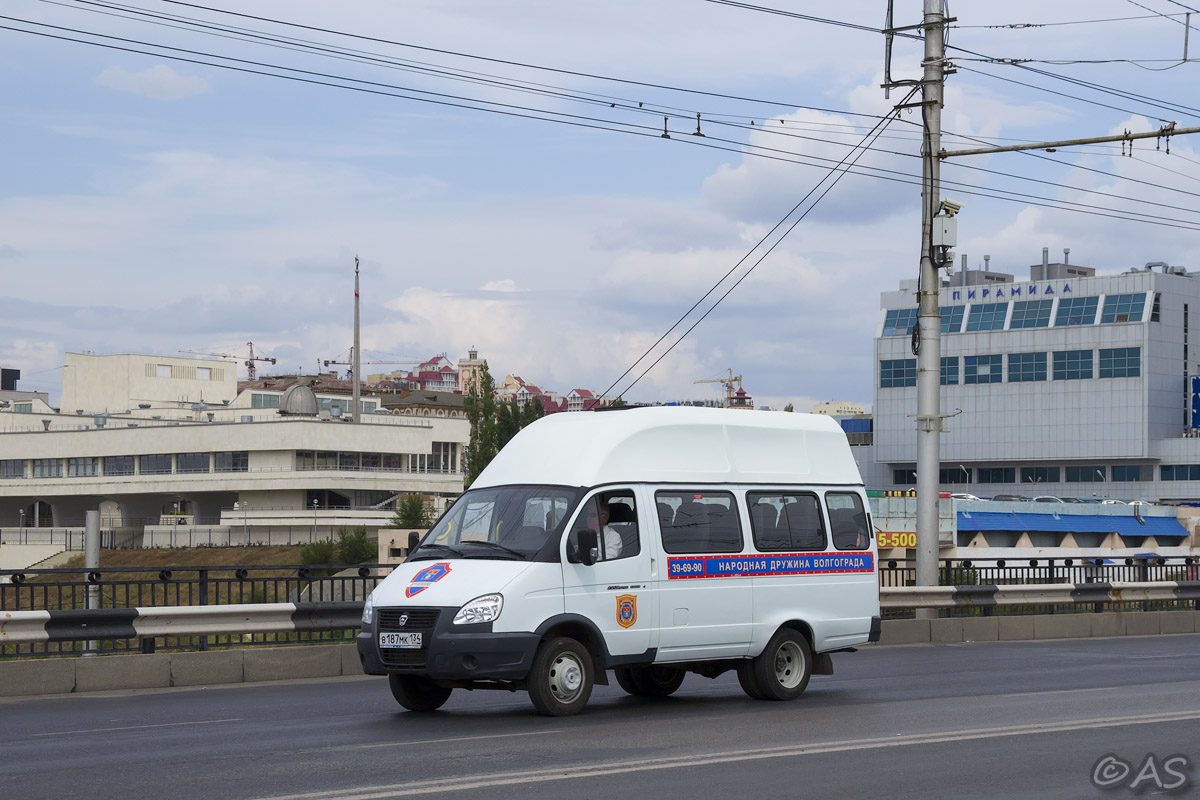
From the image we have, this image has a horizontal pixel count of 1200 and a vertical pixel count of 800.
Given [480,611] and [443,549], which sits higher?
[443,549]

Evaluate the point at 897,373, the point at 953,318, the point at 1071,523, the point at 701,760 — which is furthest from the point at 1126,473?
the point at 701,760

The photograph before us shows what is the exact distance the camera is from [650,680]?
14.3m

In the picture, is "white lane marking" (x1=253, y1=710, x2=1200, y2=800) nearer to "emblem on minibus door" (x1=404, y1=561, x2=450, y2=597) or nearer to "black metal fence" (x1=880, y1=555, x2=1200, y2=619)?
"emblem on minibus door" (x1=404, y1=561, x2=450, y2=597)

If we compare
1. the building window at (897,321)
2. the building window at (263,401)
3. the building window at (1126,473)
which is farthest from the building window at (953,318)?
the building window at (263,401)

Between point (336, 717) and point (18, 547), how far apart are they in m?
90.2

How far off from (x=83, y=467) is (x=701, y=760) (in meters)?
108

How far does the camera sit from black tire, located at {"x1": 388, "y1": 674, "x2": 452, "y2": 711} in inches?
509

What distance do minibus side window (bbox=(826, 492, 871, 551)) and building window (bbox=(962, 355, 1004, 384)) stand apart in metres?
103

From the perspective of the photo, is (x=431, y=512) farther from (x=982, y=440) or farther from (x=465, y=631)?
(x=465, y=631)

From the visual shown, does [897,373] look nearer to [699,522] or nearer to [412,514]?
[412,514]

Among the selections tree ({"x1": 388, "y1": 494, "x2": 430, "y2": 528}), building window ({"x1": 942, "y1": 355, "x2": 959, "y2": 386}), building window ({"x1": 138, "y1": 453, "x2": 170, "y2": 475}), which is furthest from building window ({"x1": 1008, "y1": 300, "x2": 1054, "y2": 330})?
building window ({"x1": 138, "y1": 453, "x2": 170, "y2": 475})

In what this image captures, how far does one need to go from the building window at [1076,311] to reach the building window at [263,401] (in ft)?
222

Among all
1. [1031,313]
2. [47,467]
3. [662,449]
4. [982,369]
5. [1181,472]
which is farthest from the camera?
[982,369]

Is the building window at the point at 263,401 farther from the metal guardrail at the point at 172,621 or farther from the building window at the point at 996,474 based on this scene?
the metal guardrail at the point at 172,621
